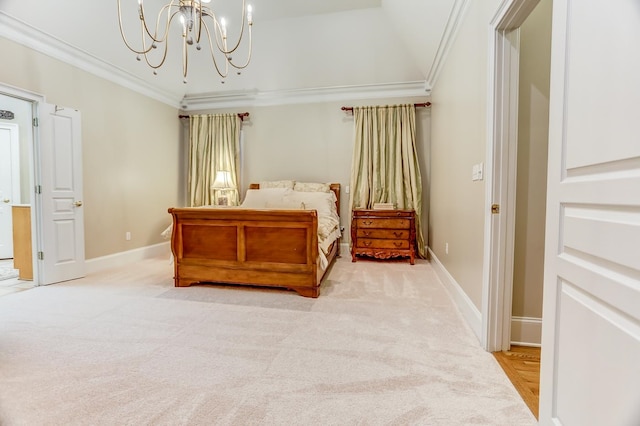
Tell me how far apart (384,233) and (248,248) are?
2048mm

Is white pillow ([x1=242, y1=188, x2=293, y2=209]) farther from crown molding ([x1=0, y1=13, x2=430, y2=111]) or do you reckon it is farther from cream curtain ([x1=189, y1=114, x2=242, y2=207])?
crown molding ([x1=0, y1=13, x2=430, y2=111])

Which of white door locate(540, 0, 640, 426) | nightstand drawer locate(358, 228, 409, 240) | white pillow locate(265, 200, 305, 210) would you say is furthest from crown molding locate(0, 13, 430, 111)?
white door locate(540, 0, 640, 426)

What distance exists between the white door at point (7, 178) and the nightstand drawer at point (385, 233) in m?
5.72

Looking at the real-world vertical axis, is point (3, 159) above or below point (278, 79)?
below

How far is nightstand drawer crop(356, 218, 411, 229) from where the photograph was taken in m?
4.04

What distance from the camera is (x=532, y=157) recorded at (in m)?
1.83

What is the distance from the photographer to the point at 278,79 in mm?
4621

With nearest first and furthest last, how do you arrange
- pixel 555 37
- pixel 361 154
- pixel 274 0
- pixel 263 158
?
pixel 555 37 → pixel 274 0 → pixel 361 154 → pixel 263 158

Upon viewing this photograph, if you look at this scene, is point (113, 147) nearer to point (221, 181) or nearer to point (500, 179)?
point (221, 181)

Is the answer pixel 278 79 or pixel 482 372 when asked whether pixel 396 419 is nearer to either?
pixel 482 372

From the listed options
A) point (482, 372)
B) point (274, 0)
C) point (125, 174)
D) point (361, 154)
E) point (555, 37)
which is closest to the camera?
point (555, 37)

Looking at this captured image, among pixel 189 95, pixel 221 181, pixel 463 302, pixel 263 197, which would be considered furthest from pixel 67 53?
pixel 463 302

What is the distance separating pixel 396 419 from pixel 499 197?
4.47 feet

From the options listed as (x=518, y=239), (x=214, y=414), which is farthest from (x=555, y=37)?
(x=214, y=414)
